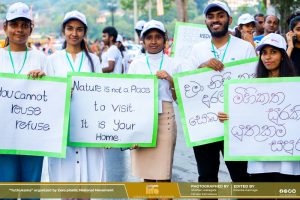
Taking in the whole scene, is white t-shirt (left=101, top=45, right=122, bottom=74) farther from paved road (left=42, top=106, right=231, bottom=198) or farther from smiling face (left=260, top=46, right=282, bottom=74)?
smiling face (left=260, top=46, right=282, bottom=74)

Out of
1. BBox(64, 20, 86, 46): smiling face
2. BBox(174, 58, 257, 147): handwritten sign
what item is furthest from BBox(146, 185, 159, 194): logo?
BBox(64, 20, 86, 46): smiling face

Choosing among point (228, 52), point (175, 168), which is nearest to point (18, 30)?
point (228, 52)

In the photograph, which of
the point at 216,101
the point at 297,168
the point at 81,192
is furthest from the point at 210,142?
the point at 81,192

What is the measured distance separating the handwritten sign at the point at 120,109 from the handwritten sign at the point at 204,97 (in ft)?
0.91

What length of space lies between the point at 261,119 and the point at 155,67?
1108 mm

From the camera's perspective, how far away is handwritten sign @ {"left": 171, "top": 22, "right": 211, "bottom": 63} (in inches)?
361

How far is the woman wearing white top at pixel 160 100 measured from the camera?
20.0ft

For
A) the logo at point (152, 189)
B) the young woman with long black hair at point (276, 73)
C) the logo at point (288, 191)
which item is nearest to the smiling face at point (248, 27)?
the young woman with long black hair at point (276, 73)

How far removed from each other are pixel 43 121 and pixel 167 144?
1.17 meters

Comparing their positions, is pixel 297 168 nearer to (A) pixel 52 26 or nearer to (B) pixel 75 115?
(B) pixel 75 115

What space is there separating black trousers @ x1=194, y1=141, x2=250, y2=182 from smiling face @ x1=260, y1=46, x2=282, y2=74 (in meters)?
0.87

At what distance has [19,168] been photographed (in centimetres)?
568

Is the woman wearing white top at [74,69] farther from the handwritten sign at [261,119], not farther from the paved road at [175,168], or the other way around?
the paved road at [175,168]

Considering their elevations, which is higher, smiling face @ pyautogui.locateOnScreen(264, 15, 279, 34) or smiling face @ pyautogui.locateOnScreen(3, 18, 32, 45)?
smiling face @ pyautogui.locateOnScreen(264, 15, 279, 34)
